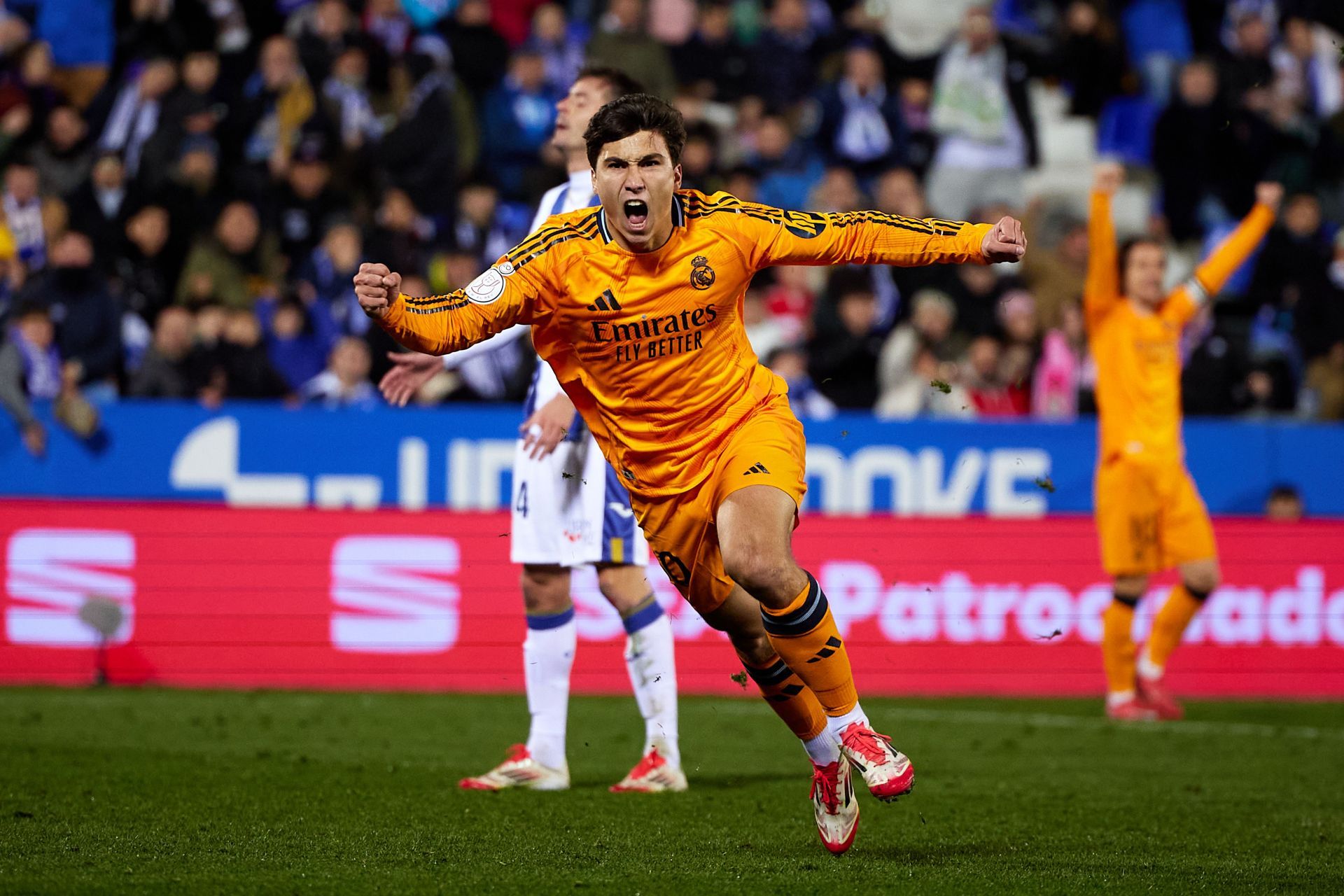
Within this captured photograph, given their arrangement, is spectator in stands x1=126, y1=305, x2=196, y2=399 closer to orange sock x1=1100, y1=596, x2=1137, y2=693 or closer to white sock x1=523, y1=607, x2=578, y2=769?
white sock x1=523, y1=607, x2=578, y2=769

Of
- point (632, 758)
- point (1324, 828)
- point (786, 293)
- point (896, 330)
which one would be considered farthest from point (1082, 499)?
point (1324, 828)

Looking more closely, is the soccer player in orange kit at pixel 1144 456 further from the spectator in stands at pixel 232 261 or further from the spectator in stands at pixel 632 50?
the spectator in stands at pixel 232 261

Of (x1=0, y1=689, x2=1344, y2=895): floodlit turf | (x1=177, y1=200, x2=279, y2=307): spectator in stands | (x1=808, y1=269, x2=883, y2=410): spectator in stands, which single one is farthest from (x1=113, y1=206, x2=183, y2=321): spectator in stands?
(x1=808, y1=269, x2=883, y2=410): spectator in stands

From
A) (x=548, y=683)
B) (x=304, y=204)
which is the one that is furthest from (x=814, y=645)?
(x=304, y=204)

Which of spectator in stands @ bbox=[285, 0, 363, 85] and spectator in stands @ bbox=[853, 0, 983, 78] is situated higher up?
spectator in stands @ bbox=[853, 0, 983, 78]

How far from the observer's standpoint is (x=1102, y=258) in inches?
421

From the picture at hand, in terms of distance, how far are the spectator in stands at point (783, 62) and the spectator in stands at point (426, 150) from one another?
3312mm

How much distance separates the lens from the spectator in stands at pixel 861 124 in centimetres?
1662

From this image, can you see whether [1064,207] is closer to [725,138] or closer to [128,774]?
[725,138]

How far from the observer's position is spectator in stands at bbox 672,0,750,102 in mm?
17031

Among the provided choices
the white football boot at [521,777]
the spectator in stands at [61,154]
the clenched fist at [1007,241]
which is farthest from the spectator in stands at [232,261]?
the clenched fist at [1007,241]

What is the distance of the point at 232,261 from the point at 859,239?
987cm

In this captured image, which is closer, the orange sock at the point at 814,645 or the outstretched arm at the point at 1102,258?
the orange sock at the point at 814,645

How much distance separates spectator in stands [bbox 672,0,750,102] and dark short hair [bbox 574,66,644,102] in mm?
9452
